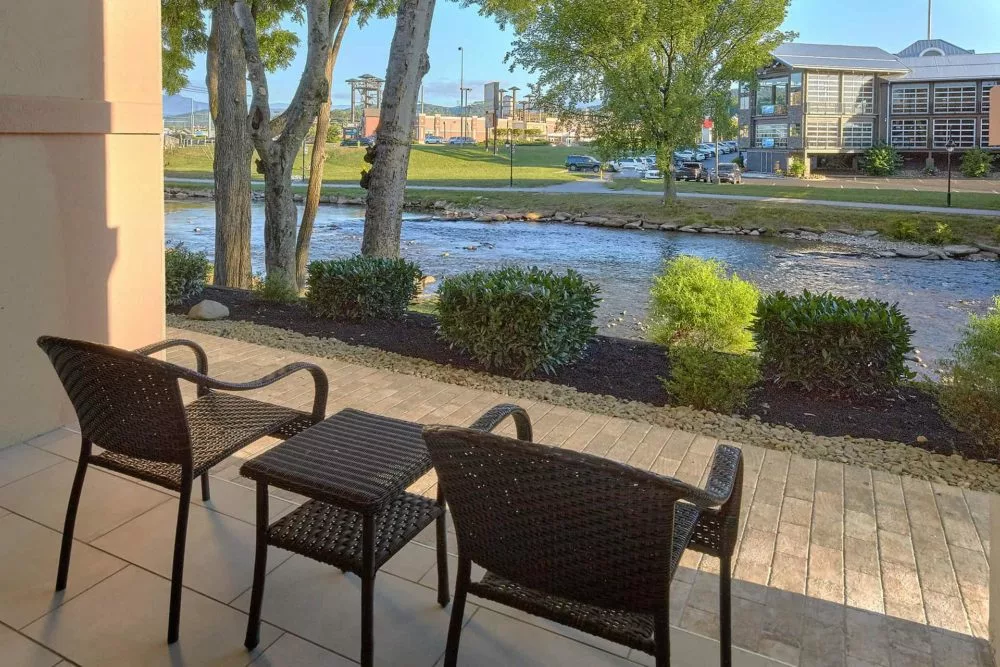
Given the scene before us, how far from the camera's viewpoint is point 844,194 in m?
28.7

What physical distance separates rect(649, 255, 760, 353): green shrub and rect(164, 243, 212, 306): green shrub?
16.0ft

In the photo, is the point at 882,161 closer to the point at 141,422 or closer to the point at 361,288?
the point at 361,288

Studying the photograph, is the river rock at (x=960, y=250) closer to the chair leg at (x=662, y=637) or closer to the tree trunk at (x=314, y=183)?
the tree trunk at (x=314, y=183)

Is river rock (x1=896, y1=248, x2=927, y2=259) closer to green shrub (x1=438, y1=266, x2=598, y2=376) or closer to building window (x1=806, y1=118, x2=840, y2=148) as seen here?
green shrub (x1=438, y1=266, x2=598, y2=376)

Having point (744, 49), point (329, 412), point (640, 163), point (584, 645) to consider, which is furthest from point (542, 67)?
point (584, 645)

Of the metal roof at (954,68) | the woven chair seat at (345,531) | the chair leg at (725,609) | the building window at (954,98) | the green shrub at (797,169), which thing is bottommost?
the chair leg at (725,609)

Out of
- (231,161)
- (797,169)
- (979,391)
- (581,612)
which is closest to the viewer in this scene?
(581,612)

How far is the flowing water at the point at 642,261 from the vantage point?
1267 cm

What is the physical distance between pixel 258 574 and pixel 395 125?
23.9 feet

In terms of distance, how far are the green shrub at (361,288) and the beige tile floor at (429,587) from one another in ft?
12.5

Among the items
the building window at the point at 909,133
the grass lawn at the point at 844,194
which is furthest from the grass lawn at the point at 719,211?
the building window at the point at 909,133

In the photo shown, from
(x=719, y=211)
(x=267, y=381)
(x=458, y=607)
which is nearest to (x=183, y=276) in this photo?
(x=267, y=381)

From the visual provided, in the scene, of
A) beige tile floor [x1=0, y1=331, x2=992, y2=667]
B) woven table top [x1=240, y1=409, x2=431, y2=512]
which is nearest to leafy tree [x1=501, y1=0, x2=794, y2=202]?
beige tile floor [x1=0, y1=331, x2=992, y2=667]

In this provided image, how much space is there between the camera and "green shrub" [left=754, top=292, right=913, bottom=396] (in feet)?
16.9
